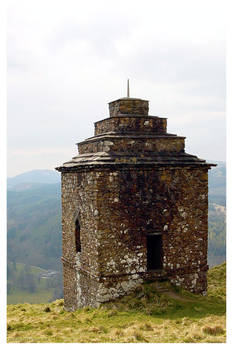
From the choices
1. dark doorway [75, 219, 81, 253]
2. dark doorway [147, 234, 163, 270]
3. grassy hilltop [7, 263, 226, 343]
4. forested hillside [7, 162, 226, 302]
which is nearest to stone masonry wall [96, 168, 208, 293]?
dark doorway [147, 234, 163, 270]

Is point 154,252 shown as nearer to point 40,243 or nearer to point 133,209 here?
point 133,209

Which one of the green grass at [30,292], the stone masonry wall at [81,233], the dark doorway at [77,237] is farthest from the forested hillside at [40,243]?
the dark doorway at [77,237]

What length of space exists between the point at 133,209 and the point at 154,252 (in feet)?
6.25

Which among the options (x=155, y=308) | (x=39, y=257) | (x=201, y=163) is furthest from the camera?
(x=39, y=257)

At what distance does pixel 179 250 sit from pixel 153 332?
13.6 ft

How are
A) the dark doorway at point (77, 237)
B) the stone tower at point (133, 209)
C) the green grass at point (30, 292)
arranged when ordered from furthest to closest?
the green grass at point (30, 292), the dark doorway at point (77, 237), the stone tower at point (133, 209)

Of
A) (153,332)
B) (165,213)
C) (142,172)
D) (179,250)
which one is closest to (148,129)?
(142,172)

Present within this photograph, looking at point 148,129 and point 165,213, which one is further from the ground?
point 148,129

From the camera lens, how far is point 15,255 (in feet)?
447

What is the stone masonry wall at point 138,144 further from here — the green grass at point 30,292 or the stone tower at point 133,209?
the green grass at point 30,292

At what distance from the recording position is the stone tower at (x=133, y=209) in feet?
40.0

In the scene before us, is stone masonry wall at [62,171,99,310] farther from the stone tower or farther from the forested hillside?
the forested hillside

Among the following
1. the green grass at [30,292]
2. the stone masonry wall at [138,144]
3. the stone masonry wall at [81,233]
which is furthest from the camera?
the green grass at [30,292]

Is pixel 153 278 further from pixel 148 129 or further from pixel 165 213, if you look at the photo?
pixel 148 129
